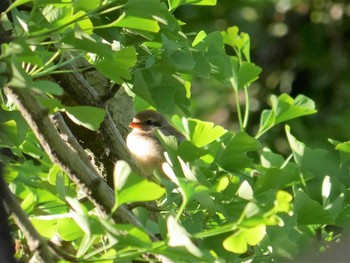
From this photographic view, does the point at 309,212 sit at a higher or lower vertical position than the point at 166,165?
lower

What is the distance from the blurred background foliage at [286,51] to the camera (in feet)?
12.9

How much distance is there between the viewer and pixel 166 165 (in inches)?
36.0

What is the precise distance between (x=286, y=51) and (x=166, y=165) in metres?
3.40

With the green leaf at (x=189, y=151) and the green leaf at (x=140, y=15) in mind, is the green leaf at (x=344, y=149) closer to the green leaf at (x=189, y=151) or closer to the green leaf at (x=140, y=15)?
the green leaf at (x=189, y=151)

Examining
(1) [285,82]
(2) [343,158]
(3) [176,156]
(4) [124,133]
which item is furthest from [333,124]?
(3) [176,156]

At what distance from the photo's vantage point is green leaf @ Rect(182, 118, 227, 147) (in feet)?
3.28

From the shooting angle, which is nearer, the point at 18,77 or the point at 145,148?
the point at 18,77

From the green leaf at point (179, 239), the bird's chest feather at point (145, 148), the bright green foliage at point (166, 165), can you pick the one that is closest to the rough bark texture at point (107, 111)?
the bright green foliage at point (166, 165)

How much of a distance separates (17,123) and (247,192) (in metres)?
0.27

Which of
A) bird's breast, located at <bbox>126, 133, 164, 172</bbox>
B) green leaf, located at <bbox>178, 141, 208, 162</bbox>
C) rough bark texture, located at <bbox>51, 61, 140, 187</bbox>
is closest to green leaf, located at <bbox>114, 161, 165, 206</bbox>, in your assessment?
green leaf, located at <bbox>178, 141, 208, 162</bbox>

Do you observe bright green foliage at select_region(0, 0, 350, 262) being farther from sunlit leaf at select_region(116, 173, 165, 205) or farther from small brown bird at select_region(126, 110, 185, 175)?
small brown bird at select_region(126, 110, 185, 175)

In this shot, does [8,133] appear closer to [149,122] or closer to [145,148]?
[145,148]

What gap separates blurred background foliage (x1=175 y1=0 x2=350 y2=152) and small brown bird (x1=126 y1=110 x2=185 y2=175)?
1.62 meters

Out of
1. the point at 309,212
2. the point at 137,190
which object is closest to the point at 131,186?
the point at 137,190
